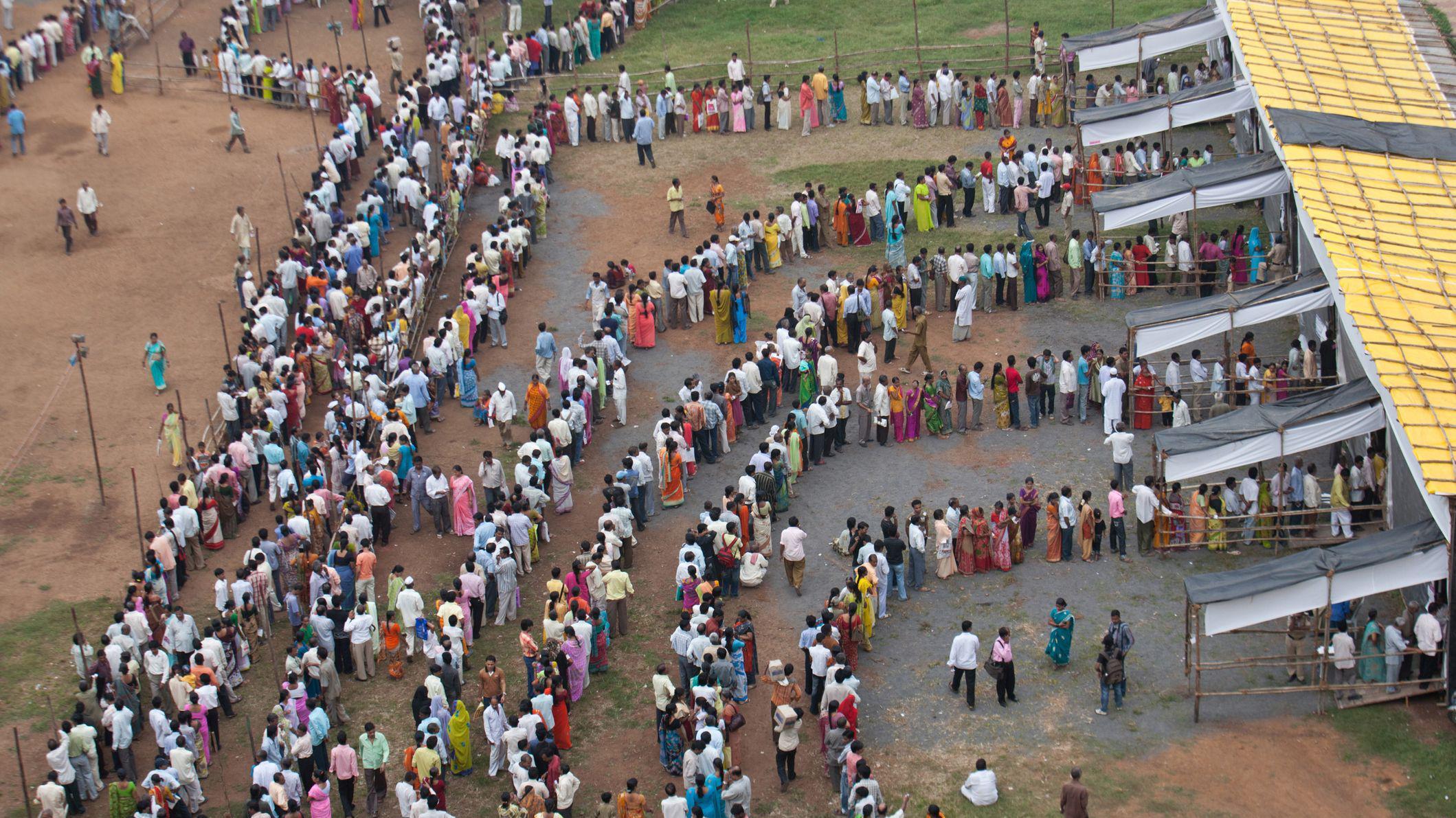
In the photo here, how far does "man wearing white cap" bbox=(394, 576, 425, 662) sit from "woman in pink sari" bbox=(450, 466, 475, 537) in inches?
109

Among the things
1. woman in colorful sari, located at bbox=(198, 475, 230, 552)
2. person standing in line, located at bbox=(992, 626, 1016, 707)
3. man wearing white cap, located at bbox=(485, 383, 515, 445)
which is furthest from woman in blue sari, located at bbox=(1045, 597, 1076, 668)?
woman in colorful sari, located at bbox=(198, 475, 230, 552)

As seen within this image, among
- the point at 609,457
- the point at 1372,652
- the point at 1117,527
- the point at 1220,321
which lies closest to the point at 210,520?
the point at 609,457

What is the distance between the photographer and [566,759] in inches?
883

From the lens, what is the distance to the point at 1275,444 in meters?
24.3

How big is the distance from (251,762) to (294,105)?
73.5 feet

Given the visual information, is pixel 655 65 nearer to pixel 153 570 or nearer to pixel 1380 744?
pixel 153 570

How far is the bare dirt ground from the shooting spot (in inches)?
847

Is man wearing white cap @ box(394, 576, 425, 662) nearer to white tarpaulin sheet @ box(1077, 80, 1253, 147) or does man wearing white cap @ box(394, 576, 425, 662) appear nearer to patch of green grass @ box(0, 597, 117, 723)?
patch of green grass @ box(0, 597, 117, 723)

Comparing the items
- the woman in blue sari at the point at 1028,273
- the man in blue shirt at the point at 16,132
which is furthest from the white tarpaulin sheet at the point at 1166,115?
the man in blue shirt at the point at 16,132

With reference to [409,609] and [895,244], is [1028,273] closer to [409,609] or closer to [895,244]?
[895,244]

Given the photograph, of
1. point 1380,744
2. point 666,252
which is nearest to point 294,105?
point 666,252

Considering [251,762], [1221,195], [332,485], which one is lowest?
[251,762]

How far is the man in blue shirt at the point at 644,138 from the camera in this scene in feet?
127

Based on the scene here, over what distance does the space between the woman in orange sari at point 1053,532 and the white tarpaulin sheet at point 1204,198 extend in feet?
22.8
